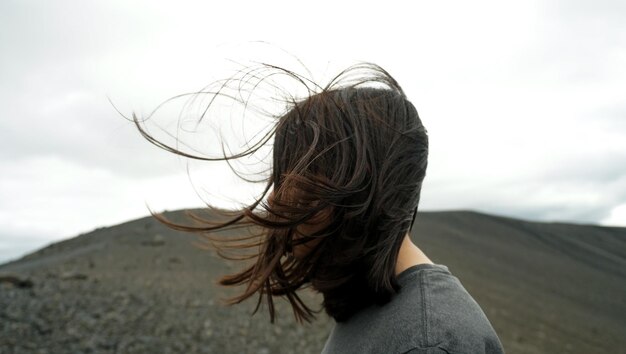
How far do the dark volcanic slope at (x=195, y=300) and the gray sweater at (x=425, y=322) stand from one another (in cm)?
85

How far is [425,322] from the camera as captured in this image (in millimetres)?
934

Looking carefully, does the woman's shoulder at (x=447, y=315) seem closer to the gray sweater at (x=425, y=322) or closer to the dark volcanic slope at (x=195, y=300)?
the gray sweater at (x=425, y=322)

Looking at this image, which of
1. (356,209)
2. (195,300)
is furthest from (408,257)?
(195,300)

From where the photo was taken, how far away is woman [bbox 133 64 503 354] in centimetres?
107

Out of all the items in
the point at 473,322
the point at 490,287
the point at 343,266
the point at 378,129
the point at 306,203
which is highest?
the point at 378,129

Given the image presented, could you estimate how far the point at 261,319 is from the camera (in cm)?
891

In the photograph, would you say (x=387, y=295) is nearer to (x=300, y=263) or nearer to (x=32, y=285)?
(x=300, y=263)

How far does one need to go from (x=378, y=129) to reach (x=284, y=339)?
7314 millimetres

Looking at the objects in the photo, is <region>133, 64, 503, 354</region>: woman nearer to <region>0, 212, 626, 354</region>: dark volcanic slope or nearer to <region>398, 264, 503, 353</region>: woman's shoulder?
Result: <region>398, 264, 503, 353</region>: woman's shoulder

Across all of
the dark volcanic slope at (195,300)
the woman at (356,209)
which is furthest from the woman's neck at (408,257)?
the dark volcanic slope at (195,300)

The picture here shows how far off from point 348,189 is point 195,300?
30.0ft

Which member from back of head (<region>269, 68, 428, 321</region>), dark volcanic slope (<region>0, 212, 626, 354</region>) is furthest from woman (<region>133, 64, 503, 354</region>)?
dark volcanic slope (<region>0, 212, 626, 354</region>)

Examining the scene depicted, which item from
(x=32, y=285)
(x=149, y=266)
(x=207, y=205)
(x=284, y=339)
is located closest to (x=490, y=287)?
(x=149, y=266)

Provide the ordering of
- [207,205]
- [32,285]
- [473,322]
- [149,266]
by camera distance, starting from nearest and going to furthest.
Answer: [473,322] < [207,205] < [32,285] < [149,266]
